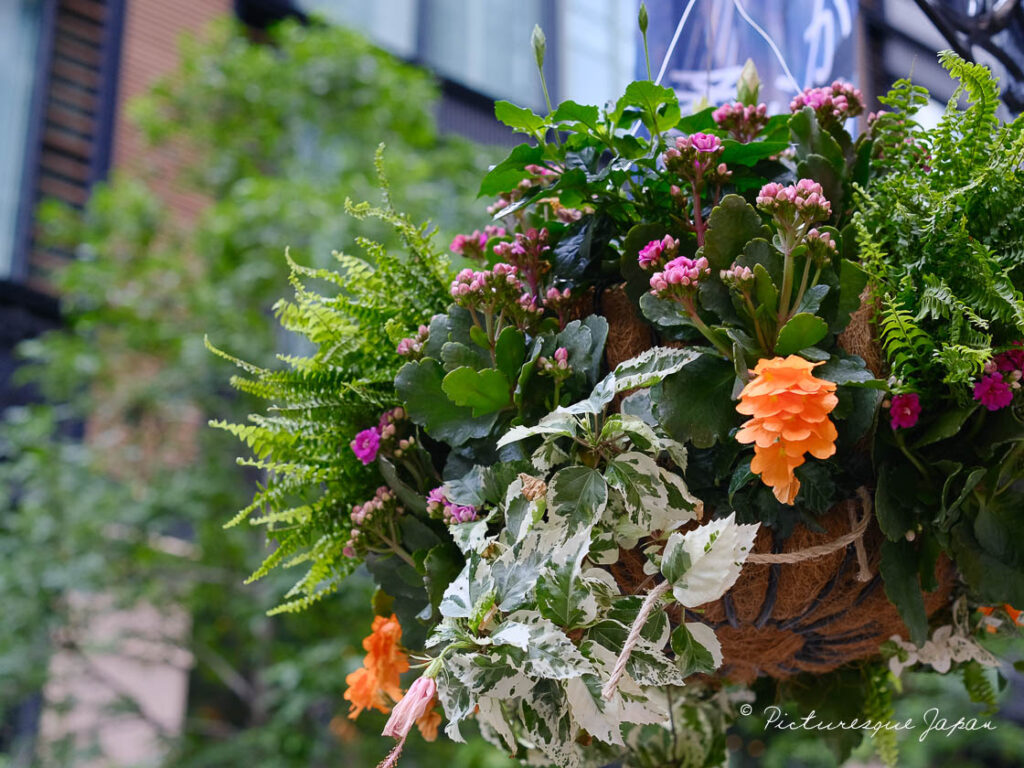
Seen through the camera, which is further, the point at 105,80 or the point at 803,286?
the point at 105,80

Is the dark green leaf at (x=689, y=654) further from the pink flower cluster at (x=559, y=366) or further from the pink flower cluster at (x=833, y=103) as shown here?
the pink flower cluster at (x=833, y=103)

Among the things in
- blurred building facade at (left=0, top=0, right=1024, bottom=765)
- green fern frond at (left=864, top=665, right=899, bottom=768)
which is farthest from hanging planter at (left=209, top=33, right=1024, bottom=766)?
blurred building facade at (left=0, top=0, right=1024, bottom=765)

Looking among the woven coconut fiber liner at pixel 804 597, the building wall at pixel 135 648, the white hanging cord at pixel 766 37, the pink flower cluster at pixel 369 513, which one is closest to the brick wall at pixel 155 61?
the building wall at pixel 135 648

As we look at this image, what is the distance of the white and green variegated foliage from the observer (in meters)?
0.56

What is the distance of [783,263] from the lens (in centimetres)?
62

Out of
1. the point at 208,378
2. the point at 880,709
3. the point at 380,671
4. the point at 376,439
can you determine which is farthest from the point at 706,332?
the point at 208,378

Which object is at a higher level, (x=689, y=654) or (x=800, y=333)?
(x=800, y=333)

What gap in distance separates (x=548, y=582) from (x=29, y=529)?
2915 mm

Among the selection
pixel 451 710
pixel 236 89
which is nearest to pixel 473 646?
pixel 451 710

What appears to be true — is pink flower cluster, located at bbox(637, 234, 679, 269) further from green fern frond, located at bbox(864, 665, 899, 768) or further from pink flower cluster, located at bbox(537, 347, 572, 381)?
green fern frond, located at bbox(864, 665, 899, 768)

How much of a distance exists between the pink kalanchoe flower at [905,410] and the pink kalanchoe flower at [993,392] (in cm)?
4

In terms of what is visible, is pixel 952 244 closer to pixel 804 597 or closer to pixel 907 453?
pixel 907 453

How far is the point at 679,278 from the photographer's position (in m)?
0.60

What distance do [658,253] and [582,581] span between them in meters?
0.21
